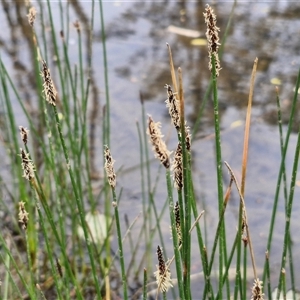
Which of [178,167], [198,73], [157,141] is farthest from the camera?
[198,73]

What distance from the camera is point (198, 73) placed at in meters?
2.93

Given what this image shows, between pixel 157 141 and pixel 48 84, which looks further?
pixel 48 84

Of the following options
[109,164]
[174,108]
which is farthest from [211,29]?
[109,164]

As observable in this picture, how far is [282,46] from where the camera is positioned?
310cm

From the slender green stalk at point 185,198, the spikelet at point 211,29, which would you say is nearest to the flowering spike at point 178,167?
the slender green stalk at point 185,198

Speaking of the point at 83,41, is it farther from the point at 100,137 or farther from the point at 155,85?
the point at 100,137

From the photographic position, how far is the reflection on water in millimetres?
2113

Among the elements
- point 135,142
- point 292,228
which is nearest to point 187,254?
point 292,228

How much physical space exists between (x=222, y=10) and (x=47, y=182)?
228 cm

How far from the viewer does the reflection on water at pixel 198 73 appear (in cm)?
211

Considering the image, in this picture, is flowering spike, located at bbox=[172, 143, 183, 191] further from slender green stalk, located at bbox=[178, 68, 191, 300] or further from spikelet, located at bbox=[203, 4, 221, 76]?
spikelet, located at bbox=[203, 4, 221, 76]

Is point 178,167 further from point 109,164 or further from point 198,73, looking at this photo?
point 198,73

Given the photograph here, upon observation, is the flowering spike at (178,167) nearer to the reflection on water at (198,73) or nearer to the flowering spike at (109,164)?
the flowering spike at (109,164)

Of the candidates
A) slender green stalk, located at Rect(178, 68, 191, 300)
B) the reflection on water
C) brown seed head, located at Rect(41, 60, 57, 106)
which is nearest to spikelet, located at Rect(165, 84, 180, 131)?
slender green stalk, located at Rect(178, 68, 191, 300)
